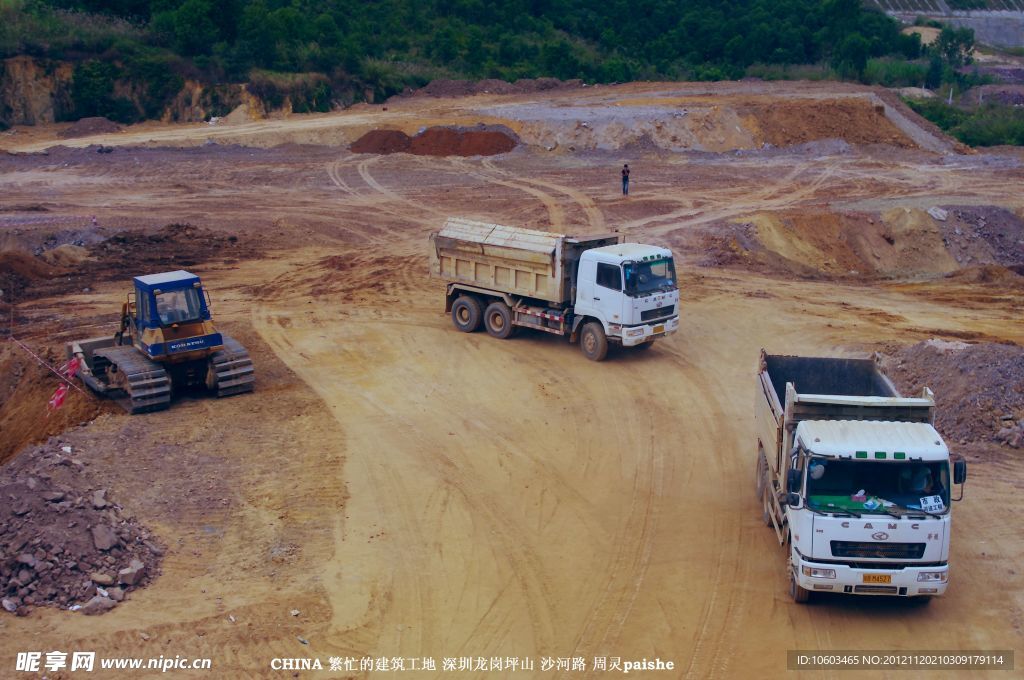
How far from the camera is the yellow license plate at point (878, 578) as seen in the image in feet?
40.4

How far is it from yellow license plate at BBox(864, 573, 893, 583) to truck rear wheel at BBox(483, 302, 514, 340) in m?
13.1

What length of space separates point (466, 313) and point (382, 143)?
80.3ft

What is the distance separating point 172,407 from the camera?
20359 mm

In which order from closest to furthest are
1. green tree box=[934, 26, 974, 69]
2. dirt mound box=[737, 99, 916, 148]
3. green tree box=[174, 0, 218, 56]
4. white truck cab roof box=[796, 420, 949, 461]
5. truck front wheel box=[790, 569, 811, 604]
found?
white truck cab roof box=[796, 420, 949, 461] → truck front wheel box=[790, 569, 811, 604] → dirt mound box=[737, 99, 916, 148] → green tree box=[174, 0, 218, 56] → green tree box=[934, 26, 974, 69]

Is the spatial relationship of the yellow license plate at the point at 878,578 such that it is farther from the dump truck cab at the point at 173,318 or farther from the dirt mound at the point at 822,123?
the dirt mound at the point at 822,123

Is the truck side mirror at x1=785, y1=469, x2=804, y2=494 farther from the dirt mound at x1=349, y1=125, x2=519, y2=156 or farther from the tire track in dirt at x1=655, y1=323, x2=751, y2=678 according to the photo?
the dirt mound at x1=349, y1=125, x2=519, y2=156

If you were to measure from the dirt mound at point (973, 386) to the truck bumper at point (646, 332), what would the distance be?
4719 millimetres

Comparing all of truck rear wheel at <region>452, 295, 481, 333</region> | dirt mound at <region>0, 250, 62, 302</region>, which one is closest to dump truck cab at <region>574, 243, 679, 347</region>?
truck rear wheel at <region>452, 295, 481, 333</region>

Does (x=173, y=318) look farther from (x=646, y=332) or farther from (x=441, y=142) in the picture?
(x=441, y=142)

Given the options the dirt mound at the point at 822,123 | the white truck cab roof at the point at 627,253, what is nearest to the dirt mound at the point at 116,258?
the white truck cab roof at the point at 627,253

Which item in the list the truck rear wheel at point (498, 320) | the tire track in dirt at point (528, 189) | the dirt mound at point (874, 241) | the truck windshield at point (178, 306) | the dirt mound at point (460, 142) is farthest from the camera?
the dirt mound at point (460, 142)

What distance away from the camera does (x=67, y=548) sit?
45.5 ft

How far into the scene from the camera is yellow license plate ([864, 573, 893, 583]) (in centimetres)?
1232

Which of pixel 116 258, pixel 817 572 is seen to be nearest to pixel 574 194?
pixel 116 258
